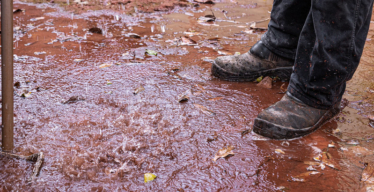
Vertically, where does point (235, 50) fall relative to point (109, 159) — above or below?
above

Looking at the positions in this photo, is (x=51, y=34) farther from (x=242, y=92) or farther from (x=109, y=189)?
(x=109, y=189)

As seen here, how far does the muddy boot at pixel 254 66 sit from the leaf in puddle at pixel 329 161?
97 centimetres

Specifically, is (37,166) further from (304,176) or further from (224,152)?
(304,176)

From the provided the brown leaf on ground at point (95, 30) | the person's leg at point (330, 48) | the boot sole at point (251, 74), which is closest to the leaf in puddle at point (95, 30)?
the brown leaf on ground at point (95, 30)

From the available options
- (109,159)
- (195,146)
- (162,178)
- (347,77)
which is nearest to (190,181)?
(162,178)

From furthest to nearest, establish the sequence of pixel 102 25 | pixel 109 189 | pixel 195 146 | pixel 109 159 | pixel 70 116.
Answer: pixel 102 25, pixel 70 116, pixel 195 146, pixel 109 159, pixel 109 189

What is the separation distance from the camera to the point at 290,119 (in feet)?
5.25

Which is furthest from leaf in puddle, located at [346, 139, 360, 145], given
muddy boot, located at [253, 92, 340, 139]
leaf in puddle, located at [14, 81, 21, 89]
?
leaf in puddle, located at [14, 81, 21, 89]

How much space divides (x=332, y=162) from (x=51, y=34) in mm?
2883

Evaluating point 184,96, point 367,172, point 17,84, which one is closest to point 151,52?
point 184,96

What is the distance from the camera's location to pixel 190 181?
1.23 m

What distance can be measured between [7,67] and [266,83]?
172 cm

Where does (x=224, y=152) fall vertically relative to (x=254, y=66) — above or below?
below

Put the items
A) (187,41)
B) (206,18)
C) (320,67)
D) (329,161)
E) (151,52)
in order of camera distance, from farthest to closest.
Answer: (206,18), (187,41), (151,52), (320,67), (329,161)
